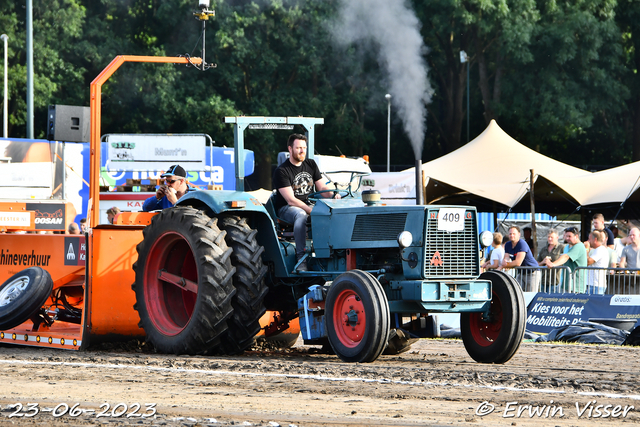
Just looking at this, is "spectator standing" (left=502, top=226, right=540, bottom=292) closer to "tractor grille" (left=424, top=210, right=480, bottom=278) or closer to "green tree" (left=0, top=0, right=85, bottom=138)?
"tractor grille" (left=424, top=210, right=480, bottom=278)

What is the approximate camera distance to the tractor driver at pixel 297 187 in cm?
824

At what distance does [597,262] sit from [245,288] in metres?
7.58

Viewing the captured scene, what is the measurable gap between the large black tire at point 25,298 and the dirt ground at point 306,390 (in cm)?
35

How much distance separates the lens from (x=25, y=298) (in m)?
8.57

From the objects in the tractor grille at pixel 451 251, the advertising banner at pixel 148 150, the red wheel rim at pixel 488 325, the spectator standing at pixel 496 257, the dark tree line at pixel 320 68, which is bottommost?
the red wheel rim at pixel 488 325

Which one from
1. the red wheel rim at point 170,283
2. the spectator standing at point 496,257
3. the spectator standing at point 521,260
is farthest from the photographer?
the spectator standing at point 496,257

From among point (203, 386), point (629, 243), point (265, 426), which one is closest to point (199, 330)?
point (203, 386)

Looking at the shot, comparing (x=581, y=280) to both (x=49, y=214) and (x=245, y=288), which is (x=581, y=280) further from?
(x=49, y=214)

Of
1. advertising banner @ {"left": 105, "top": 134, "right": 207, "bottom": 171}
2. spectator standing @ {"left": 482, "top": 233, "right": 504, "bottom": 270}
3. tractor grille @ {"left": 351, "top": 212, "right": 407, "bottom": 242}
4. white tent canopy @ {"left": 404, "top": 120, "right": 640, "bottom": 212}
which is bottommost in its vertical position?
spectator standing @ {"left": 482, "top": 233, "right": 504, "bottom": 270}

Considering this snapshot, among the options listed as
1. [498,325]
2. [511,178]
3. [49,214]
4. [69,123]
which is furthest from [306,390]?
[49,214]

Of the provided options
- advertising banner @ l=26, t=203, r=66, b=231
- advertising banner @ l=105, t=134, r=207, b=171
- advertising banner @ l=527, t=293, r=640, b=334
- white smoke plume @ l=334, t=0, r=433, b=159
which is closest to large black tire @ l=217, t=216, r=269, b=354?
advertising banner @ l=527, t=293, r=640, b=334

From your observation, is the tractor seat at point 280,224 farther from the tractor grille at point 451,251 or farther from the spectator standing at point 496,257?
the spectator standing at point 496,257

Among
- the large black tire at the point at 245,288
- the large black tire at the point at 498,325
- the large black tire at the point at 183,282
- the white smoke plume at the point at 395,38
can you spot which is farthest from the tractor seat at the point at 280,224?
the white smoke plume at the point at 395,38

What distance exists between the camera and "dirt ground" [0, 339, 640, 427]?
4988mm
